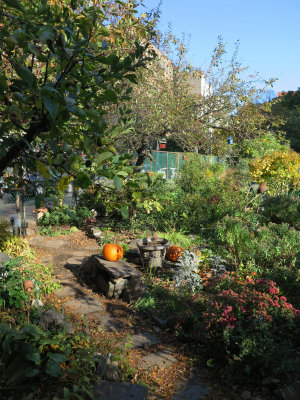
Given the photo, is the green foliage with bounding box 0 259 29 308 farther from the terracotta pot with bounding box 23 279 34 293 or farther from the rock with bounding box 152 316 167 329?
the rock with bounding box 152 316 167 329

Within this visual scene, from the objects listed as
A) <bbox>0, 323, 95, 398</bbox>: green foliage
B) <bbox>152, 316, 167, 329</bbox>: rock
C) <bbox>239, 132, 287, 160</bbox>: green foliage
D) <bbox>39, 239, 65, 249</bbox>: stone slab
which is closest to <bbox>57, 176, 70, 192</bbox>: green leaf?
<bbox>0, 323, 95, 398</bbox>: green foliage

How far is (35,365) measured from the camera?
252 cm

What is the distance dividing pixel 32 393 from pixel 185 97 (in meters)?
9.98

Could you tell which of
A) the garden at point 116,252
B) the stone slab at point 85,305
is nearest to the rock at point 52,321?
the garden at point 116,252

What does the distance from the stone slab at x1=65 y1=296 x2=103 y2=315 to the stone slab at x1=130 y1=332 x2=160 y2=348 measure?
2.80 ft

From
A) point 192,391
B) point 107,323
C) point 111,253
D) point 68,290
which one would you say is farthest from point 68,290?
point 192,391

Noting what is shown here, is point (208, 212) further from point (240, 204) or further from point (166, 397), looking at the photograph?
point (166, 397)

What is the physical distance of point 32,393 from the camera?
90.7 inches

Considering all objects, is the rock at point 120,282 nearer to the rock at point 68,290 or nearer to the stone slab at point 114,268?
the stone slab at point 114,268

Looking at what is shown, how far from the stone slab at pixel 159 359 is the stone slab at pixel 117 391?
0.95 metres

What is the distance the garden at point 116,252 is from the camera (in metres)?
1.68

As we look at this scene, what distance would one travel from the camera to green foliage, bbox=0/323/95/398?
236cm

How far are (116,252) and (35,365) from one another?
3308 mm

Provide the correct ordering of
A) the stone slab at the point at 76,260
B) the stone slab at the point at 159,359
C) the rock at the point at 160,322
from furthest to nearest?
the stone slab at the point at 76,260 < the rock at the point at 160,322 < the stone slab at the point at 159,359
